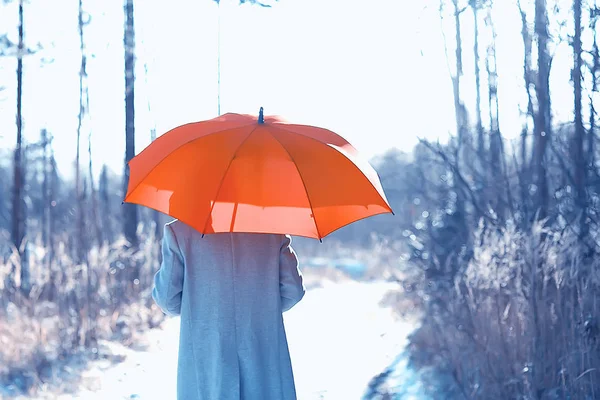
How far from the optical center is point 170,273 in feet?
9.48

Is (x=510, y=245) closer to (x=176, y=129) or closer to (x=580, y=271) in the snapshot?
(x=580, y=271)

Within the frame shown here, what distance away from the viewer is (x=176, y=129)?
317cm

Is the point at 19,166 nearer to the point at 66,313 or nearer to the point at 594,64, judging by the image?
the point at 66,313

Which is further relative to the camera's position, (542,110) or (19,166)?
(19,166)

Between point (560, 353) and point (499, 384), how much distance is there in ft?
1.42

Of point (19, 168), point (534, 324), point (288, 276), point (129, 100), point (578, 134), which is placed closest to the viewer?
point (288, 276)

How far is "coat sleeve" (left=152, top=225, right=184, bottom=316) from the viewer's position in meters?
2.89

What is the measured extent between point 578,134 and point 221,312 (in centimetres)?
389

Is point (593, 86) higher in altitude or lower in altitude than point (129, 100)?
lower

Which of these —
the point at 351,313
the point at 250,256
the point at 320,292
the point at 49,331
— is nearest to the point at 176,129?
the point at 250,256

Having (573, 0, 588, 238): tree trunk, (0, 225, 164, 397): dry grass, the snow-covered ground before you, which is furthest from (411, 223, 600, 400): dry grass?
(0, 225, 164, 397): dry grass

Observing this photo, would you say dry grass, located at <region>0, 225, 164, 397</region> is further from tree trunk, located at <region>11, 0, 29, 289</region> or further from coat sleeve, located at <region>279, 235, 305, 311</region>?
coat sleeve, located at <region>279, 235, 305, 311</region>

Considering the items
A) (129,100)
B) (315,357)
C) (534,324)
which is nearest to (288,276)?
(534,324)

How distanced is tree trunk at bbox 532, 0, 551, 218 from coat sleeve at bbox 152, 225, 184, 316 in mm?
3940
